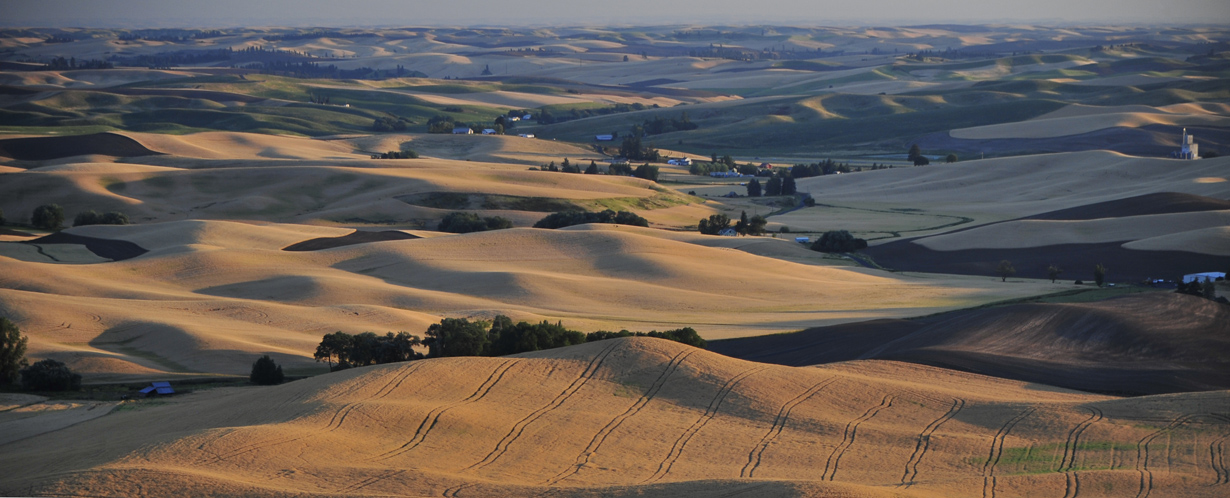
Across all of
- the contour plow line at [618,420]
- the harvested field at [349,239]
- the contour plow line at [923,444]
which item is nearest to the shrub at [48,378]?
the contour plow line at [618,420]

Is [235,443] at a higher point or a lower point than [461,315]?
higher

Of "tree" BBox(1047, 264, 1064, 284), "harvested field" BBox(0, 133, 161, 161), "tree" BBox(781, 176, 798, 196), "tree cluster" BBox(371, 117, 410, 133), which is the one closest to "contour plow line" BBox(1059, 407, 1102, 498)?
"tree" BBox(1047, 264, 1064, 284)

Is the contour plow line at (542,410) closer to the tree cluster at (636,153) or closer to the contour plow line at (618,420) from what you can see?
the contour plow line at (618,420)

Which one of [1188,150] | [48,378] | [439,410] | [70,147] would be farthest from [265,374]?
[1188,150]

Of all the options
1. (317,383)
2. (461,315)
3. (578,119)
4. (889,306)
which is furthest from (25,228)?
(578,119)

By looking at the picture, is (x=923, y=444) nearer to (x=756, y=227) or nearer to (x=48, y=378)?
(x=48, y=378)

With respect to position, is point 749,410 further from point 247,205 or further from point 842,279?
point 247,205
